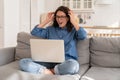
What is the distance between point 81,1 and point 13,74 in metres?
4.02

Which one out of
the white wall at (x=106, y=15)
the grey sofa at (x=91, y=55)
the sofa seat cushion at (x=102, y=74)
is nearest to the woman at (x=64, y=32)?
the grey sofa at (x=91, y=55)

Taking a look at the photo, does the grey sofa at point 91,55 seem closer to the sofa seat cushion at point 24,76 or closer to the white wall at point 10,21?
the sofa seat cushion at point 24,76

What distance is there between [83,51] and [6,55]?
0.82 m

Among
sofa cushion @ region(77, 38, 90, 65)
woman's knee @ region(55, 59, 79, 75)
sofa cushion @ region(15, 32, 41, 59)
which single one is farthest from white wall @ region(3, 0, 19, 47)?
woman's knee @ region(55, 59, 79, 75)

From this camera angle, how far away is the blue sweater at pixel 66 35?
→ 2.34 m

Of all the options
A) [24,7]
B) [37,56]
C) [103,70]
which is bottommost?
[103,70]

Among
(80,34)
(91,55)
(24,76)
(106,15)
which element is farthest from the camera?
(106,15)

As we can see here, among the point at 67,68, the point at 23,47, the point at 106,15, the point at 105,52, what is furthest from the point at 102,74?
the point at 106,15

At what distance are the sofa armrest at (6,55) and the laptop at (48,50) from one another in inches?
15.9

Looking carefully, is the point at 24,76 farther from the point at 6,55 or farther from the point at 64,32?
the point at 64,32

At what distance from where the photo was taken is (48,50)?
209cm

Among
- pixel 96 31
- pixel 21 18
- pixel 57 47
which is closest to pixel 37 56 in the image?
pixel 57 47

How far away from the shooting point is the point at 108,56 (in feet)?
7.88

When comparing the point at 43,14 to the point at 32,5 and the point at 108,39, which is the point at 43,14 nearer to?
the point at 32,5
